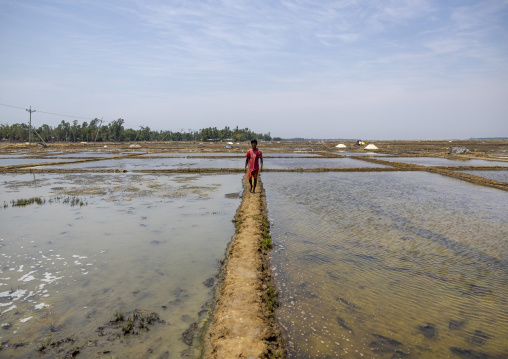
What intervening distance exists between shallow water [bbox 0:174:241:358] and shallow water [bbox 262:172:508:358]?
4.20 ft

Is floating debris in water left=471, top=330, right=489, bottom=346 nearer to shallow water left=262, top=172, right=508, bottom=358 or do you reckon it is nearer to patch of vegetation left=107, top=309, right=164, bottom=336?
shallow water left=262, top=172, right=508, bottom=358

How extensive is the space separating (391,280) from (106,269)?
436 cm

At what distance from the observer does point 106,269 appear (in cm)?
464

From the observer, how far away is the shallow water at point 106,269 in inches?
122

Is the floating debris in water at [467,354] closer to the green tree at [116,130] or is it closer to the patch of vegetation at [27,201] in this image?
the patch of vegetation at [27,201]

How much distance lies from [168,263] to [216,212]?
11.3ft

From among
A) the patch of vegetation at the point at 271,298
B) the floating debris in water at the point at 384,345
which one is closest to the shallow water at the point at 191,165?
the patch of vegetation at the point at 271,298

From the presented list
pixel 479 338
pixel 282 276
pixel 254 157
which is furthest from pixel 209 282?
pixel 254 157

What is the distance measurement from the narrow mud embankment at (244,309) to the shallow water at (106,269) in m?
0.23

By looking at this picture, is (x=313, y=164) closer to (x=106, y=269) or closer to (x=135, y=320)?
(x=106, y=269)

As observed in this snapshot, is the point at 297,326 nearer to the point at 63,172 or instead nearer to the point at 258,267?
the point at 258,267

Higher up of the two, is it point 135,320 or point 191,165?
point 191,165

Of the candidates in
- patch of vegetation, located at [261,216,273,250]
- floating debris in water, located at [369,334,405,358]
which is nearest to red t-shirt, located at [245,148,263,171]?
patch of vegetation, located at [261,216,273,250]

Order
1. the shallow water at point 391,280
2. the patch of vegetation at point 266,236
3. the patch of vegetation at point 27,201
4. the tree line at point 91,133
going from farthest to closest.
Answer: the tree line at point 91,133, the patch of vegetation at point 27,201, the patch of vegetation at point 266,236, the shallow water at point 391,280
